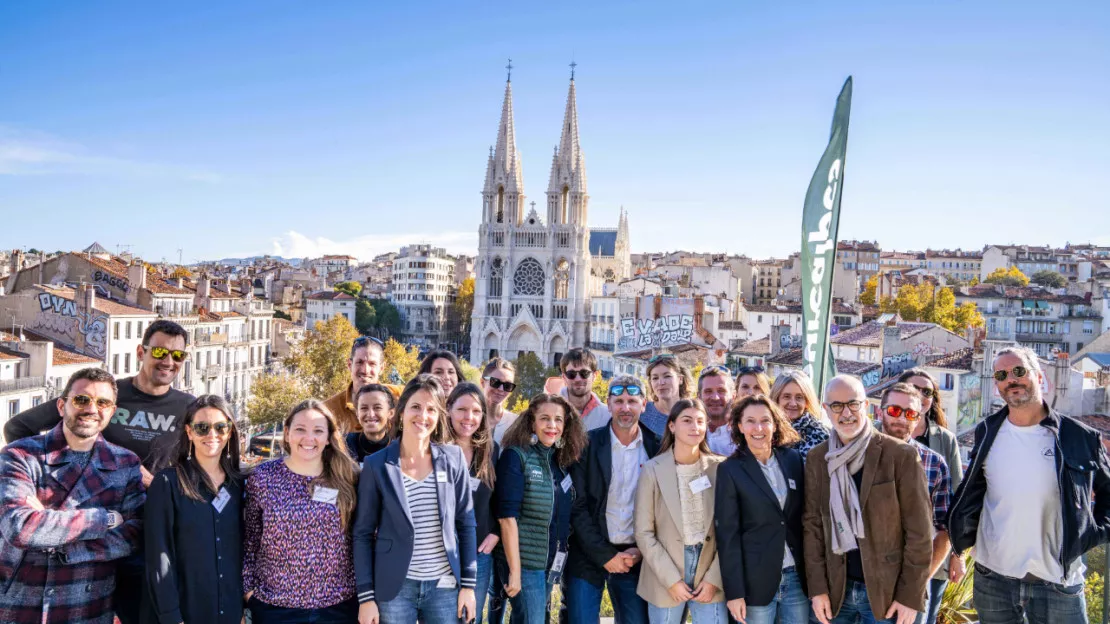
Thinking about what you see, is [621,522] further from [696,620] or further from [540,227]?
[540,227]

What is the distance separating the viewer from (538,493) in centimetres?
561

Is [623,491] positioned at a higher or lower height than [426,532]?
higher

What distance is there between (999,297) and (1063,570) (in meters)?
63.0

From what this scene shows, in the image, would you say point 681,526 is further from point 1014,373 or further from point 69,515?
point 69,515

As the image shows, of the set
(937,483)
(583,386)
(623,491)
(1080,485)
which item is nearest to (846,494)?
(937,483)

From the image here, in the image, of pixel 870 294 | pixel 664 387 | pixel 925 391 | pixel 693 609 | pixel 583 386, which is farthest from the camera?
pixel 870 294

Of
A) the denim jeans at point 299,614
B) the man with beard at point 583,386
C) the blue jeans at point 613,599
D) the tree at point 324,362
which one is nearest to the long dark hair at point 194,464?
the denim jeans at point 299,614

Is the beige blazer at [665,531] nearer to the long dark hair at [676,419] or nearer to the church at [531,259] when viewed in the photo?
the long dark hair at [676,419]

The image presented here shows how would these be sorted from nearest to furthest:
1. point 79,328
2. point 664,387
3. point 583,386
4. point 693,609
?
1. point 693,609
2. point 664,387
3. point 583,386
4. point 79,328

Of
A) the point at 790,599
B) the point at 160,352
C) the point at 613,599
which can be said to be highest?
the point at 160,352

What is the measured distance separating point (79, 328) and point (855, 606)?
102 feet

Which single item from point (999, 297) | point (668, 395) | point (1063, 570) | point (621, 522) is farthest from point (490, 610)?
point (999, 297)

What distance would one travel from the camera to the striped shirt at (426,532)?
198 inches

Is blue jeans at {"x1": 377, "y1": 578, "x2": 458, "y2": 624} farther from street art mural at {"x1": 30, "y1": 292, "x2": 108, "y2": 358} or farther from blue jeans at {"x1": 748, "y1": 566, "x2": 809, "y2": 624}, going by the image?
street art mural at {"x1": 30, "y1": 292, "x2": 108, "y2": 358}
